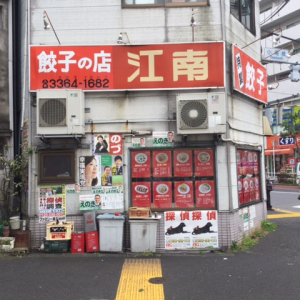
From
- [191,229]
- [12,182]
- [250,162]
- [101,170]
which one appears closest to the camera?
[191,229]

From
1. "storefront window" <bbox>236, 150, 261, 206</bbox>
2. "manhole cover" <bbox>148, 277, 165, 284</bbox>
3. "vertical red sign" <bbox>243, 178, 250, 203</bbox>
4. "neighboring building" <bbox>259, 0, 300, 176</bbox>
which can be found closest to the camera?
"manhole cover" <bbox>148, 277, 165, 284</bbox>

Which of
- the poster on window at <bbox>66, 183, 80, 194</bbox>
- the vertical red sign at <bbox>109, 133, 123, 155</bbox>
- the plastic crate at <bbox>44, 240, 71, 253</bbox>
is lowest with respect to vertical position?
the plastic crate at <bbox>44, 240, 71, 253</bbox>

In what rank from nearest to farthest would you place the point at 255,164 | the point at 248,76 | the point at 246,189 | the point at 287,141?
1. the point at 248,76
2. the point at 246,189
3. the point at 255,164
4. the point at 287,141

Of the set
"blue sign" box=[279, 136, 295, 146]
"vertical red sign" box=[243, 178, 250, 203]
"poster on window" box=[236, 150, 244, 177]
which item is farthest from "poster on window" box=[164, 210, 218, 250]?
"blue sign" box=[279, 136, 295, 146]

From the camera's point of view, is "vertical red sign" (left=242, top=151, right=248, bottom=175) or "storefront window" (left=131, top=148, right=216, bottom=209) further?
"vertical red sign" (left=242, top=151, right=248, bottom=175)

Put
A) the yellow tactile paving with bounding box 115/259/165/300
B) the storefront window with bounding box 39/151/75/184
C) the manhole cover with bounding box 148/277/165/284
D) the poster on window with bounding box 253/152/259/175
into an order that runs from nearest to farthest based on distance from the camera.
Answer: the yellow tactile paving with bounding box 115/259/165/300 → the manhole cover with bounding box 148/277/165/284 → the storefront window with bounding box 39/151/75/184 → the poster on window with bounding box 253/152/259/175

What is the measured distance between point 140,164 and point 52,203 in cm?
213

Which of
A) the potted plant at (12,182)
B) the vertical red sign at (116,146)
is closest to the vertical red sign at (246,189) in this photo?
the vertical red sign at (116,146)

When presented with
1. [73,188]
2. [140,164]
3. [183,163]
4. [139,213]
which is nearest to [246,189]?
[183,163]

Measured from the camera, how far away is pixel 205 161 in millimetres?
7645

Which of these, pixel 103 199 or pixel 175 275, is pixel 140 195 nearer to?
pixel 103 199

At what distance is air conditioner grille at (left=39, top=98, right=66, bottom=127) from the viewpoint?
23.7 ft

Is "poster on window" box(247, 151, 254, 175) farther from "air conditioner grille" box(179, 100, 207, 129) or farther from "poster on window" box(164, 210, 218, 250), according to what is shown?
"air conditioner grille" box(179, 100, 207, 129)

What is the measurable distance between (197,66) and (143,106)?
1.49m
